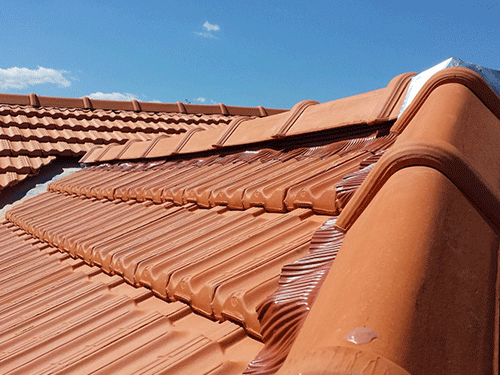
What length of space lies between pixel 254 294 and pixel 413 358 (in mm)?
727

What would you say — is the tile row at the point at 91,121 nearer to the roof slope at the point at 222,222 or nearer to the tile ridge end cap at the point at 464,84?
the roof slope at the point at 222,222

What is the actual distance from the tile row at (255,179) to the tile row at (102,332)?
649 millimetres

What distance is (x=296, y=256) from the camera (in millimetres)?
1506

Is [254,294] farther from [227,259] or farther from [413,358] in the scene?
[413,358]

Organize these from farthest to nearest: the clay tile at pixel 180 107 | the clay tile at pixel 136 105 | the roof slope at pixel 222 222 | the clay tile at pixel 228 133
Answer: the clay tile at pixel 180 107 → the clay tile at pixel 136 105 → the clay tile at pixel 228 133 → the roof slope at pixel 222 222

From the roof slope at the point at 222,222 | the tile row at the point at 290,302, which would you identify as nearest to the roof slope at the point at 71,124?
the roof slope at the point at 222,222

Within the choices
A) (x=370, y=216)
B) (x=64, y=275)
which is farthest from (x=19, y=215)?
(x=370, y=216)

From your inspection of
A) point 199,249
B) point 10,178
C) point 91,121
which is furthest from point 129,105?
point 199,249

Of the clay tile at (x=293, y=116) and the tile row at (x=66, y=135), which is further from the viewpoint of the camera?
the tile row at (x=66, y=135)

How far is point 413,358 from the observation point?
0.65 m

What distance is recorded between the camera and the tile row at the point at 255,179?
200cm

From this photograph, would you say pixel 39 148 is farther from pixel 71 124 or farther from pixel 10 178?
pixel 71 124

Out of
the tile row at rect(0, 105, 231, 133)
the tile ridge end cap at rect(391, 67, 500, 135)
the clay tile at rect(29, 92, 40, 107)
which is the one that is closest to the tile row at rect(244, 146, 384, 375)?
the tile ridge end cap at rect(391, 67, 500, 135)

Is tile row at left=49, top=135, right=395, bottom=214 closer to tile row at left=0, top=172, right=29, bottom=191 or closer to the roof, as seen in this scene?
the roof
